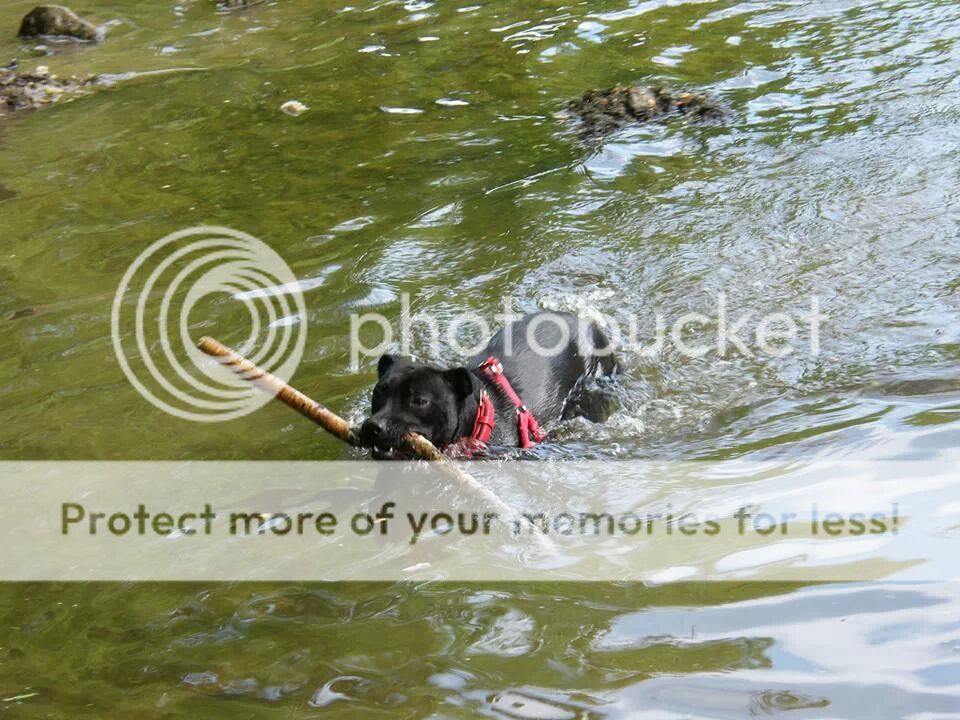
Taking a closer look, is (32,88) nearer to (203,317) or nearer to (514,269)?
(203,317)

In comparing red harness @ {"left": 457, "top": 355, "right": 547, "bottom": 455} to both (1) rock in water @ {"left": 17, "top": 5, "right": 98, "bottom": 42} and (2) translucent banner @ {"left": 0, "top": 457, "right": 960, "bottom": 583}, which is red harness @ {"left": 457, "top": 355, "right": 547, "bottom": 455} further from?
→ (1) rock in water @ {"left": 17, "top": 5, "right": 98, "bottom": 42}

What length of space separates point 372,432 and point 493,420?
0.88m

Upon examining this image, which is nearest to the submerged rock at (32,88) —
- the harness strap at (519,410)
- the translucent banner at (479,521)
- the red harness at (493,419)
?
the translucent banner at (479,521)

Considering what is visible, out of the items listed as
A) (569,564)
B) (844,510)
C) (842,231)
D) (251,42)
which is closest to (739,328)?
(842,231)

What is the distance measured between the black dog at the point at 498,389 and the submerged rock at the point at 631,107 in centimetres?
351

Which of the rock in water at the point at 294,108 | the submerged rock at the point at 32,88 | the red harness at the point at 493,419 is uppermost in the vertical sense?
the submerged rock at the point at 32,88

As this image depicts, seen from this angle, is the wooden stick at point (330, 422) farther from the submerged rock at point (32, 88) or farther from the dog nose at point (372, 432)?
the submerged rock at point (32, 88)

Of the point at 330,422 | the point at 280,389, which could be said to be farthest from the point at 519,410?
the point at 280,389

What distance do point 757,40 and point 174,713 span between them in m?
9.96

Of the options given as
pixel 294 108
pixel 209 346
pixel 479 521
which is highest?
pixel 294 108

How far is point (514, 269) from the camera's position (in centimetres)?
778

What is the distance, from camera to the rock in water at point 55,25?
13891 mm

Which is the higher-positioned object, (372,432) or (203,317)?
(203,317)

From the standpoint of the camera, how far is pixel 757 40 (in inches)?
453
